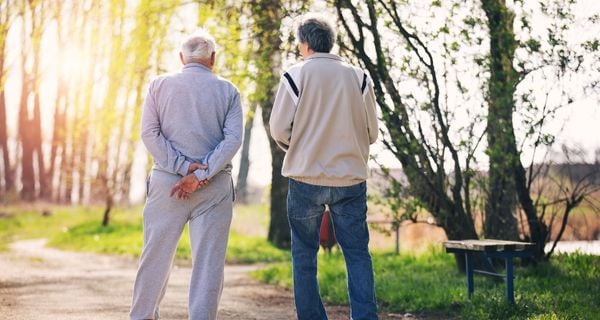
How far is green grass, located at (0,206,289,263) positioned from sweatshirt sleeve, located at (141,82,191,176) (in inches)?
378

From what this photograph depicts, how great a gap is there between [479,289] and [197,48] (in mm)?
3883

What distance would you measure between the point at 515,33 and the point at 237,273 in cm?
573

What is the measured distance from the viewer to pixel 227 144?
205 inches

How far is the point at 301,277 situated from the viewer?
17.2ft

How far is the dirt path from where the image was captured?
7477mm

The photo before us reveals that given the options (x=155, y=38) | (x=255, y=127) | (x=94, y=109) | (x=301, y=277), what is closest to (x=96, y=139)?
(x=94, y=109)

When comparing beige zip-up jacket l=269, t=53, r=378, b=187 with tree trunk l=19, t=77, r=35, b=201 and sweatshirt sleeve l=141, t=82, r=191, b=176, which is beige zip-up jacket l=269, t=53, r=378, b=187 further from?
tree trunk l=19, t=77, r=35, b=201

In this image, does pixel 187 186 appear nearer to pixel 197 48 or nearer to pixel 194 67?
pixel 194 67

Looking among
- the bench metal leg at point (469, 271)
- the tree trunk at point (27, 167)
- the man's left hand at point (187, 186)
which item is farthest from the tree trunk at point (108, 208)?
the man's left hand at point (187, 186)

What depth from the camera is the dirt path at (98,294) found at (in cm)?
748

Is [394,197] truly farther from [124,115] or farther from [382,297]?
[124,115]

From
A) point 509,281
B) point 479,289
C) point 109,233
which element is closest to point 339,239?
point 509,281

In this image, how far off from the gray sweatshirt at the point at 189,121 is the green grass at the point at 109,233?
9.57 m

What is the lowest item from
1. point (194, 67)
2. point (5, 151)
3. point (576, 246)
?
point (576, 246)
